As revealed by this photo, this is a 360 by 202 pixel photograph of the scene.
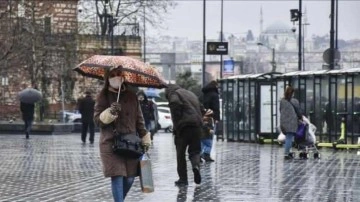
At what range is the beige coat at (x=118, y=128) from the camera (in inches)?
443

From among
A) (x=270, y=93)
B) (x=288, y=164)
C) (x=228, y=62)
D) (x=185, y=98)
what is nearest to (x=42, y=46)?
(x=228, y=62)

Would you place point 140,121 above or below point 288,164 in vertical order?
above

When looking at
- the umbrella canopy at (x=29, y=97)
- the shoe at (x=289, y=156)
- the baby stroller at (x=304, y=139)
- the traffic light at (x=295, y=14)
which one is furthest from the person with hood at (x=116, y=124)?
the traffic light at (x=295, y=14)

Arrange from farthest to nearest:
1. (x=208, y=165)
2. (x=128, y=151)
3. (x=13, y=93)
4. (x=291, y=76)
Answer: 1. (x=13, y=93)
2. (x=291, y=76)
3. (x=208, y=165)
4. (x=128, y=151)

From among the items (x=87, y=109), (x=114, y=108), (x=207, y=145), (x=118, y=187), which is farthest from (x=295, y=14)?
(x=114, y=108)

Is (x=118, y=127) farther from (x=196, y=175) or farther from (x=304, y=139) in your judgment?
(x=304, y=139)

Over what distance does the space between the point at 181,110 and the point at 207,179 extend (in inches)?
62.9

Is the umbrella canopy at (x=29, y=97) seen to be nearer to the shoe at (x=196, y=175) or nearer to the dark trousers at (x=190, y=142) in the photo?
the dark trousers at (x=190, y=142)

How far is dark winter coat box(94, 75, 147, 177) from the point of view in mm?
11258

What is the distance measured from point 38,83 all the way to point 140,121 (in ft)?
149

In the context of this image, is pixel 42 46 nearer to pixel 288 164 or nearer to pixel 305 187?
pixel 288 164

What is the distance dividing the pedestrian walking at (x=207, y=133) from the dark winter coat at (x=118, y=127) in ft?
31.1

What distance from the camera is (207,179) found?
17938 mm

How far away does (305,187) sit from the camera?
16281mm
